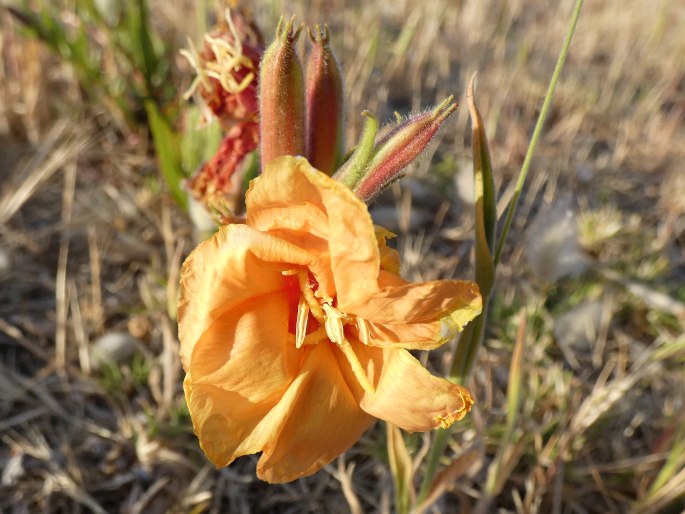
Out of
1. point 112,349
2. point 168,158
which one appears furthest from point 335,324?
point 168,158

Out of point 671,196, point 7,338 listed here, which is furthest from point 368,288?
point 671,196

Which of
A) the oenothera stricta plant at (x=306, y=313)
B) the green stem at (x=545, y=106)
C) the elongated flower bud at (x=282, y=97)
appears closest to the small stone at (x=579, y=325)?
the green stem at (x=545, y=106)

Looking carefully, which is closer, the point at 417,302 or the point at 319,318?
the point at 417,302

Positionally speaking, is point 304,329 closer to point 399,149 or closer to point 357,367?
point 357,367

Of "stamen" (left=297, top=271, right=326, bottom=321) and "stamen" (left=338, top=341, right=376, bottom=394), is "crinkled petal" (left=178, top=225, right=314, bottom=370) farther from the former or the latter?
"stamen" (left=338, top=341, right=376, bottom=394)

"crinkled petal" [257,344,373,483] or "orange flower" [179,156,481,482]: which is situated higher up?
"orange flower" [179,156,481,482]

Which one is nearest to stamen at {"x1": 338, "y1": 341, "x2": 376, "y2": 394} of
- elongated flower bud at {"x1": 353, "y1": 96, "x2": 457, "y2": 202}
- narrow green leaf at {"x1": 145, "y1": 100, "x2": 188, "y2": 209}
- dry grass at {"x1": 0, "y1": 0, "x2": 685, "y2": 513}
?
elongated flower bud at {"x1": 353, "y1": 96, "x2": 457, "y2": 202}

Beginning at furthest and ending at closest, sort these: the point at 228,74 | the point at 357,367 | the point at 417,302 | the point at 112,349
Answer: the point at 112,349, the point at 228,74, the point at 357,367, the point at 417,302
